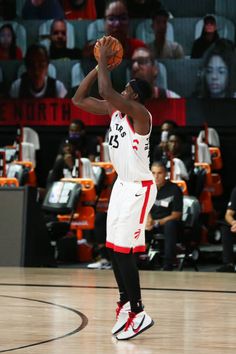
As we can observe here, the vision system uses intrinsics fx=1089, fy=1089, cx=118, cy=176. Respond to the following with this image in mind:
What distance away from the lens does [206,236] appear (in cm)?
1488

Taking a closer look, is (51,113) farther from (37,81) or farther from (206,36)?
(206,36)

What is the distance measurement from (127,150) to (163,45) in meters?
10.1

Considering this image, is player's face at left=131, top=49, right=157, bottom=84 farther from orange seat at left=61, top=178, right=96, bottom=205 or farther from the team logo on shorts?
the team logo on shorts

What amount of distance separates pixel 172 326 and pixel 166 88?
31.8 feet

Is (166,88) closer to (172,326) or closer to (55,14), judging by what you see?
(55,14)

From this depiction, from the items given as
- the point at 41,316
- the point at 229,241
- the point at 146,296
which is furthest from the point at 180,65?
the point at 41,316

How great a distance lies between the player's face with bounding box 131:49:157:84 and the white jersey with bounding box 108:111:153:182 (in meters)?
9.80

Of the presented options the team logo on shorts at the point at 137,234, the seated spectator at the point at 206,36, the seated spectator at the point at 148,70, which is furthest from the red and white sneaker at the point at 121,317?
the seated spectator at the point at 206,36

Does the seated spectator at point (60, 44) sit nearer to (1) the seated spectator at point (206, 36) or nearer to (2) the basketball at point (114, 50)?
(1) the seated spectator at point (206, 36)

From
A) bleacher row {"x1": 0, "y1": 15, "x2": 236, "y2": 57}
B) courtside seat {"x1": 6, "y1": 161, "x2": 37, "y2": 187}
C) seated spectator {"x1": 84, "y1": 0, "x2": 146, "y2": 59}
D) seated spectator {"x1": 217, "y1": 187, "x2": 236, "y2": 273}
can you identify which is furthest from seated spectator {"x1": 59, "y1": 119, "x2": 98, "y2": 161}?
seated spectator {"x1": 217, "y1": 187, "x2": 236, "y2": 273}

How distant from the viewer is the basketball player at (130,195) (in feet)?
23.4

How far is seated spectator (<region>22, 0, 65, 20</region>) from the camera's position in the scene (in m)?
17.7

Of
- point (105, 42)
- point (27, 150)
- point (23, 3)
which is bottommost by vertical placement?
point (27, 150)

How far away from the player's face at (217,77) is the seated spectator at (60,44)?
7.17ft
